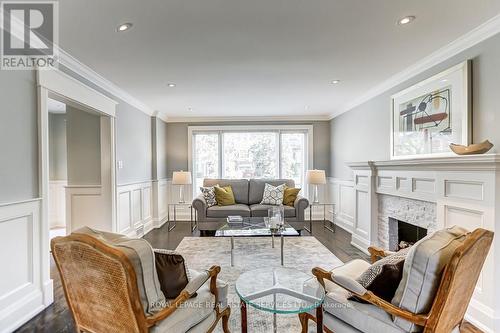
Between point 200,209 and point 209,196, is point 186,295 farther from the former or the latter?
point 209,196

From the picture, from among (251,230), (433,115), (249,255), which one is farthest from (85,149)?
(433,115)

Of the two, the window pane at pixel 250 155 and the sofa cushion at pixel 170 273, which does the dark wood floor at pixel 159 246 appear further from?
the window pane at pixel 250 155

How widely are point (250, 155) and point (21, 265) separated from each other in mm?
4796

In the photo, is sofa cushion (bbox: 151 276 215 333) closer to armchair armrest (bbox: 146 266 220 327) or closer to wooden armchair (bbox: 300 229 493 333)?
armchair armrest (bbox: 146 266 220 327)

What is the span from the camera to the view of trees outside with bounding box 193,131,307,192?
650 centimetres

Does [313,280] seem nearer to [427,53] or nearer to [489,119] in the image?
[489,119]

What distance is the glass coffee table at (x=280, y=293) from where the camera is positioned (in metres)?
1.54

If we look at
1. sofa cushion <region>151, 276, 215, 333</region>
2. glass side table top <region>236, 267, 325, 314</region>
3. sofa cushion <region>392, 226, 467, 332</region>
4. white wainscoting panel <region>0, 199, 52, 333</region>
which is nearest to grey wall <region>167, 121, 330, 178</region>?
white wainscoting panel <region>0, 199, 52, 333</region>

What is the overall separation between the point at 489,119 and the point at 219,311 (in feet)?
8.65

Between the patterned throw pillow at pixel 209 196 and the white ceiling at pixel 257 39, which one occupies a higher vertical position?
the white ceiling at pixel 257 39

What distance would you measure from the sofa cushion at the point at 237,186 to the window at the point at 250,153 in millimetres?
746

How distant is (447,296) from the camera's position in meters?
1.27

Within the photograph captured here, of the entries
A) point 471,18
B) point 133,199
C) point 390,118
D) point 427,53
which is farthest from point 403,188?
point 133,199

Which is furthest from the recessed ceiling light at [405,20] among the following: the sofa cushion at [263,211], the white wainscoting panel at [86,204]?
the white wainscoting panel at [86,204]
